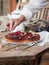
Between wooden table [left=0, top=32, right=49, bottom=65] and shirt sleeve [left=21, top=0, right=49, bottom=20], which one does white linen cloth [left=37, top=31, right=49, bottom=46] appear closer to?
wooden table [left=0, top=32, right=49, bottom=65]

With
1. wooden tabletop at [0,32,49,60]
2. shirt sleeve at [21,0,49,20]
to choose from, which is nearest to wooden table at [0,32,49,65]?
wooden tabletop at [0,32,49,60]

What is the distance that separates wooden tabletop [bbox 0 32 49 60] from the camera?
88cm

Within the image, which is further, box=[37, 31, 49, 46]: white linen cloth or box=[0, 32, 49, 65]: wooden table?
box=[37, 31, 49, 46]: white linen cloth

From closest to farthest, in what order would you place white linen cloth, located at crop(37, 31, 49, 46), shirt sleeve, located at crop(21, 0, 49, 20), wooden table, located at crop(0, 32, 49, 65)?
wooden table, located at crop(0, 32, 49, 65)
white linen cloth, located at crop(37, 31, 49, 46)
shirt sleeve, located at crop(21, 0, 49, 20)

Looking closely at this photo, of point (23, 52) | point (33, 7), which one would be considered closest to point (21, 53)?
point (23, 52)

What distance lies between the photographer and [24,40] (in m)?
1.06

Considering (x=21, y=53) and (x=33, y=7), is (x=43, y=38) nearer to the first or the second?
(x=21, y=53)

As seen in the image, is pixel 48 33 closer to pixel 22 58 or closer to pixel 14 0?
pixel 22 58

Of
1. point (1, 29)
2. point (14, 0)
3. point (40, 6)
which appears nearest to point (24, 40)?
point (1, 29)

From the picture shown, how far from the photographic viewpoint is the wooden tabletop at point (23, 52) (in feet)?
2.88

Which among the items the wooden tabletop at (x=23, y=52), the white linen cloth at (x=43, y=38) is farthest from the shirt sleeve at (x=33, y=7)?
the wooden tabletop at (x=23, y=52)

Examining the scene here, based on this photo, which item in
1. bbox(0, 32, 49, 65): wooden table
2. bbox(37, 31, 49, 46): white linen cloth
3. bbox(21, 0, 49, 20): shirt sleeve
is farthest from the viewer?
bbox(21, 0, 49, 20): shirt sleeve

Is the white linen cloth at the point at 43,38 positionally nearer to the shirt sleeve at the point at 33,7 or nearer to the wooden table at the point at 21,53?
the wooden table at the point at 21,53

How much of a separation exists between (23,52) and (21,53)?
0.06ft
